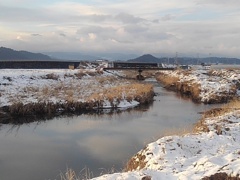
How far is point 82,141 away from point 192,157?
9.45 metres

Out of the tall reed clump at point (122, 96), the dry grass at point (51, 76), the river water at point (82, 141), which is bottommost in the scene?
the river water at point (82, 141)

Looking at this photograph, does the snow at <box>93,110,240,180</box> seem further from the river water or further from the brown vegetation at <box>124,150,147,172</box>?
the river water

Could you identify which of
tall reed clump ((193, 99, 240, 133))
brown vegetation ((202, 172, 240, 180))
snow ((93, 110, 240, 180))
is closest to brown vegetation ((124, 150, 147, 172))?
snow ((93, 110, 240, 180))

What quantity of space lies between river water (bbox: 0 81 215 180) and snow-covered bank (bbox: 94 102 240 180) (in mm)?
2613

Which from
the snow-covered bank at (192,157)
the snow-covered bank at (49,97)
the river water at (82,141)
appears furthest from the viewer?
the snow-covered bank at (49,97)

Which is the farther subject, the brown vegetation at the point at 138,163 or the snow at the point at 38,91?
the snow at the point at 38,91

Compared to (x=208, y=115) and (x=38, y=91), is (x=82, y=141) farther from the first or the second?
(x=38, y=91)

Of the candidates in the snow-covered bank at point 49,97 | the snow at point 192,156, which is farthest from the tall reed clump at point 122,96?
the snow at point 192,156

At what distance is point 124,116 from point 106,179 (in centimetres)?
1796

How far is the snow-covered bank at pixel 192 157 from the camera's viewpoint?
8.06m

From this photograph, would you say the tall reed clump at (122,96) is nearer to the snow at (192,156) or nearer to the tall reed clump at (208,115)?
the tall reed clump at (208,115)

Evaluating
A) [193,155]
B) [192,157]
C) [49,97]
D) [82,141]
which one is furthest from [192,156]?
[49,97]

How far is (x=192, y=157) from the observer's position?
10008 millimetres

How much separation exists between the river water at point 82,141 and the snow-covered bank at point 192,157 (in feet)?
8.57
